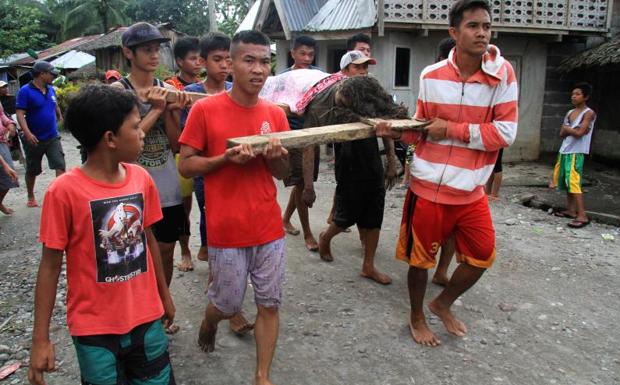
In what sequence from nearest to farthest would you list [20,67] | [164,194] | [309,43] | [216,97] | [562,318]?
[216,97], [164,194], [562,318], [309,43], [20,67]

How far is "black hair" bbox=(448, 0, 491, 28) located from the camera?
2779 millimetres

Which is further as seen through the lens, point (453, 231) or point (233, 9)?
point (233, 9)

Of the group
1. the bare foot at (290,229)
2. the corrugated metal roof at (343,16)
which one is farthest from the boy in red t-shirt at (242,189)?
the corrugated metal roof at (343,16)

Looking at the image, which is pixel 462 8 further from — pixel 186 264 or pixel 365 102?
pixel 186 264

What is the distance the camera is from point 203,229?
13.3 ft

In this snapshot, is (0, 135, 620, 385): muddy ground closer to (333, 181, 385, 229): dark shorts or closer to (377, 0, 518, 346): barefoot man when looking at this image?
(377, 0, 518, 346): barefoot man

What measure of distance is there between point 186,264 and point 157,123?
165cm

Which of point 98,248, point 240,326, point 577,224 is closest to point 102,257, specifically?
point 98,248

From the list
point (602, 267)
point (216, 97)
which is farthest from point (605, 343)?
point (216, 97)

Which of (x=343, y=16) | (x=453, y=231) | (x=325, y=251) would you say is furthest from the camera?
(x=343, y=16)

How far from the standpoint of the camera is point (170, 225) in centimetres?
310

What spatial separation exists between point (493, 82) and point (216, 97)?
1562 mm

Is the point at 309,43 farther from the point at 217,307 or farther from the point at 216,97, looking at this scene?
the point at 217,307

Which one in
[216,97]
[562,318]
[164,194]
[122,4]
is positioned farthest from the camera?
[122,4]
